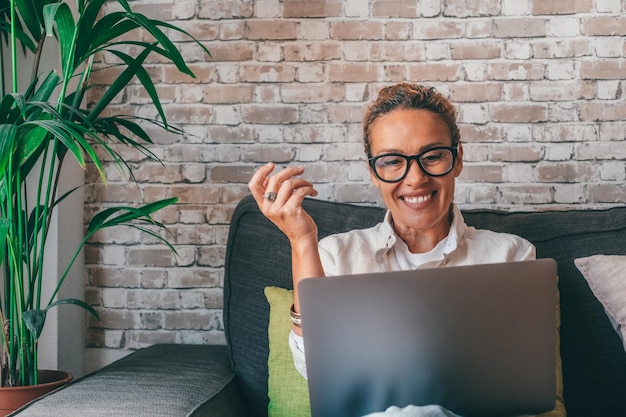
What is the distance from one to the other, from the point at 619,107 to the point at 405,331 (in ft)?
4.83

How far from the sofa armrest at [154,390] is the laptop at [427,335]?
1.61 feet

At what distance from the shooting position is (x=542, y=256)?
1.74 meters

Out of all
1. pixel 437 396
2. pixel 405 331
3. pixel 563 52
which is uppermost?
pixel 563 52

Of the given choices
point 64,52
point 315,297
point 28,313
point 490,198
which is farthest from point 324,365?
point 490,198

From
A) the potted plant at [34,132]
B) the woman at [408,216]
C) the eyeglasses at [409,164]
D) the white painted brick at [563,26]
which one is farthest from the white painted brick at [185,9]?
the white painted brick at [563,26]

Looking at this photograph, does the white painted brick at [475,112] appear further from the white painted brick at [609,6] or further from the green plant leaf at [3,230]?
the green plant leaf at [3,230]

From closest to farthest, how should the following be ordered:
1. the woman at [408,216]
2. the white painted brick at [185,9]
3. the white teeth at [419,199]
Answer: the woman at [408,216]
the white teeth at [419,199]
the white painted brick at [185,9]

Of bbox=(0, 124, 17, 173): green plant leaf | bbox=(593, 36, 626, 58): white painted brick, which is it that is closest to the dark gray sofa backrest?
bbox=(593, 36, 626, 58): white painted brick

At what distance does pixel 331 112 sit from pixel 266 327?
2.55ft

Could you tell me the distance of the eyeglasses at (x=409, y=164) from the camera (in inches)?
59.2

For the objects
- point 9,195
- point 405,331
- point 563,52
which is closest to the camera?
point 405,331

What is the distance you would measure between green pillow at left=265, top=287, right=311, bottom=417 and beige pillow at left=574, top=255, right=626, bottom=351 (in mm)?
753

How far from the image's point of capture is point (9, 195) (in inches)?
61.4

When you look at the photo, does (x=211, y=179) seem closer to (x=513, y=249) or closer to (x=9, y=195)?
(x=9, y=195)
